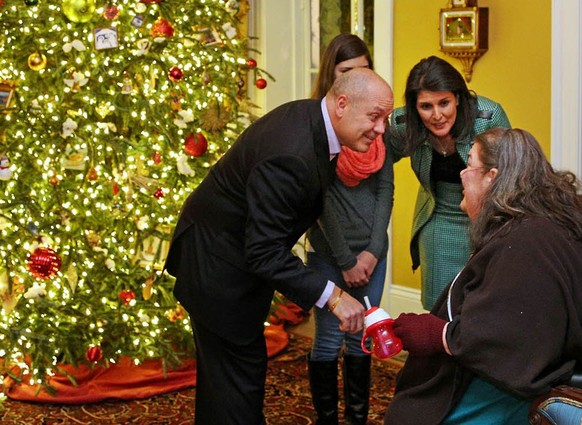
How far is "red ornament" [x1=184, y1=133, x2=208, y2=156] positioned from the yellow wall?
1245 millimetres

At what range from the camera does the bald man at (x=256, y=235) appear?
2.71m

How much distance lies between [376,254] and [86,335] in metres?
1.61

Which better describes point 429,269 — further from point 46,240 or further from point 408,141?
point 46,240

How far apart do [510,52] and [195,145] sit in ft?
4.99

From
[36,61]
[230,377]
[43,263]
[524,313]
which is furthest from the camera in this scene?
[36,61]

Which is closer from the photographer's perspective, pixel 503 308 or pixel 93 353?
pixel 503 308

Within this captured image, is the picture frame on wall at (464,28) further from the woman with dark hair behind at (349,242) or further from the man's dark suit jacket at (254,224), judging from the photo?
the man's dark suit jacket at (254,224)

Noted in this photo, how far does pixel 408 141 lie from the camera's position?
3389 mm

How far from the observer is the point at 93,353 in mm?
4355

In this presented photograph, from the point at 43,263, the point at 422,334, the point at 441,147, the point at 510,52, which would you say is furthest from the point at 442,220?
the point at 43,263

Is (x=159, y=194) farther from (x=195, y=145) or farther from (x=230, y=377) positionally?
(x=230, y=377)

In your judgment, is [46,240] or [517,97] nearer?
[46,240]

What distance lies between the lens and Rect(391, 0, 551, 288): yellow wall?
4.40 m

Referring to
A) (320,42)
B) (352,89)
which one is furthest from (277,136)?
(320,42)
